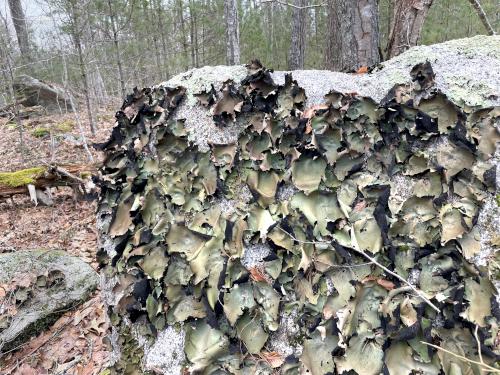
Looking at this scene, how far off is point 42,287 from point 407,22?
333cm

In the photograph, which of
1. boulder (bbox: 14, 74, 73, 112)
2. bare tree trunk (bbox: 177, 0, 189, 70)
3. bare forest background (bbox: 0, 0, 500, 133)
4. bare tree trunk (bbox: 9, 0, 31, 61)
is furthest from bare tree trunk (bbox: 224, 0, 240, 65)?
bare tree trunk (bbox: 9, 0, 31, 61)

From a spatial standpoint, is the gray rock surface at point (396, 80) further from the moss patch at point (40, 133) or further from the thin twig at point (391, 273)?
the moss patch at point (40, 133)

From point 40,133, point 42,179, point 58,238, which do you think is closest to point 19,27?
point 40,133

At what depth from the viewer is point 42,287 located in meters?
2.81

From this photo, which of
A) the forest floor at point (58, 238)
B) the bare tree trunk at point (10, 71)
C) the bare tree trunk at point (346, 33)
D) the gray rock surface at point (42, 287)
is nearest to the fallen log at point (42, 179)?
the forest floor at point (58, 238)

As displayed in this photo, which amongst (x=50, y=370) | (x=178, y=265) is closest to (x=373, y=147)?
(x=178, y=265)

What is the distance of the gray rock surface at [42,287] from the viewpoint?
261 centimetres

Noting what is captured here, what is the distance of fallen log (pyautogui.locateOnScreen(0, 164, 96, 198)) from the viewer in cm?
432

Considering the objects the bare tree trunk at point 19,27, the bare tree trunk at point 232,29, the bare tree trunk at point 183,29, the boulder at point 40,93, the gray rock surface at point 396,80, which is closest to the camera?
the gray rock surface at point 396,80

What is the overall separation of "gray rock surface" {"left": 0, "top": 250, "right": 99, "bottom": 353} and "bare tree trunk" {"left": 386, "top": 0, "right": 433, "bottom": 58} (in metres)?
2.95

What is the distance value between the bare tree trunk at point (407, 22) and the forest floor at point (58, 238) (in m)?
2.83

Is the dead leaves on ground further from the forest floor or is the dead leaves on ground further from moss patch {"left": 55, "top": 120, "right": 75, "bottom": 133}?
moss patch {"left": 55, "top": 120, "right": 75, "bottom": 133}

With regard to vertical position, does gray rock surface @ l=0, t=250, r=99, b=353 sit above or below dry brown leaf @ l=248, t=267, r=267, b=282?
below

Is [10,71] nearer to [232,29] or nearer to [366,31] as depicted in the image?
[232,29]
